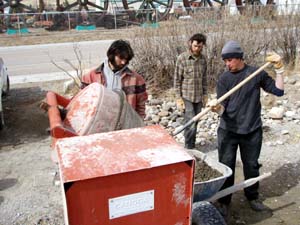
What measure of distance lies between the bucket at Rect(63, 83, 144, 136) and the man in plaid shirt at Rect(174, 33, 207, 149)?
7.62ft

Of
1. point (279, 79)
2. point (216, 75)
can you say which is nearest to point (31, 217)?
point (279, 79)

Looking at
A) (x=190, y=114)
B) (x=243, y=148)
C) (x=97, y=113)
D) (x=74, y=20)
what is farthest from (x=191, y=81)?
(x=74, y=20)

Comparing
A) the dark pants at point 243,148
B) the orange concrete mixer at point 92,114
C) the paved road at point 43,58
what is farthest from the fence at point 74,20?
the orange concrete mixer at point 92,114

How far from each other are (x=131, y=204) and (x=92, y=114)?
0.70 meters

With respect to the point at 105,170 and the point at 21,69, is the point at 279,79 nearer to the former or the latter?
the point at 105,170

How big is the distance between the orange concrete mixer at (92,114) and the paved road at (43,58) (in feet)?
24.9

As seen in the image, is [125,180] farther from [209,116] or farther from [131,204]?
[209,116]

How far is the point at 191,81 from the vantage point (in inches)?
187

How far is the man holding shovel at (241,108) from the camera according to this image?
10.3 ft

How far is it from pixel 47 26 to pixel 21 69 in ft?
37.5

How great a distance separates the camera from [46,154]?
5.10 m

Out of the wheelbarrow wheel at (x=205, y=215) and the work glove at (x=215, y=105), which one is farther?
the work glove at (x=215, y=105)

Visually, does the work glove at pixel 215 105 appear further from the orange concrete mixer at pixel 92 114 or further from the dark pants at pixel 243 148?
the orange concrete mixer at pixel 92 114

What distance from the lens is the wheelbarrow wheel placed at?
260cm
